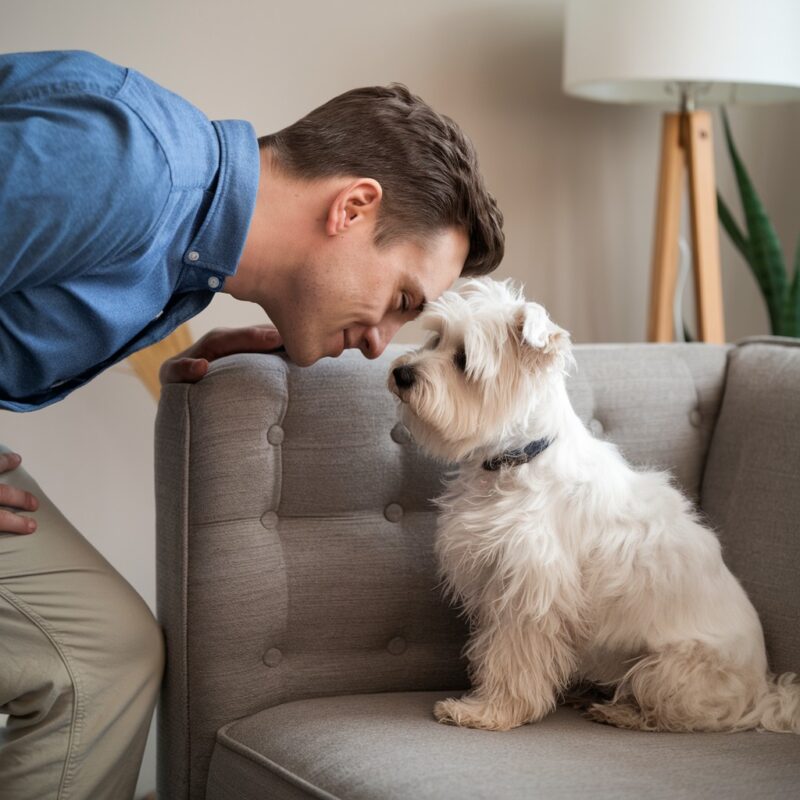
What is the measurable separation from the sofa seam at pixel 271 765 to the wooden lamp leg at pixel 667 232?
1.60 m

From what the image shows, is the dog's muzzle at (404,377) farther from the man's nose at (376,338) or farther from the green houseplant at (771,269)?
the green houseplant at (771,269)

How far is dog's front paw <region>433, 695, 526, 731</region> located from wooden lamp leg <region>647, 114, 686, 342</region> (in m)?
1.44

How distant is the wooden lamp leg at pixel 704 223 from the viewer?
105 inches

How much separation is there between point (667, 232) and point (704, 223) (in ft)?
0.31

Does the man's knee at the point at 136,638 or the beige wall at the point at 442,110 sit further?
the beige wall at the point at 442,110

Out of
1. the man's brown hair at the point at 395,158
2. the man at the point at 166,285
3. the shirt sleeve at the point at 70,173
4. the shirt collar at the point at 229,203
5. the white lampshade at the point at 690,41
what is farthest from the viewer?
the white lampshade at the point at 690,41

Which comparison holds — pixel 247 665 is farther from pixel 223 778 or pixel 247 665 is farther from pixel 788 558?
pixel 788 558

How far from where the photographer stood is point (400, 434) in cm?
175

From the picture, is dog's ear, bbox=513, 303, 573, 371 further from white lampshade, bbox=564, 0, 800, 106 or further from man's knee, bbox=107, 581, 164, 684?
white lampshade, bbox=564, 0, 800, 106

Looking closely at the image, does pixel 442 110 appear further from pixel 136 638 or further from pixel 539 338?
pixel 136 638

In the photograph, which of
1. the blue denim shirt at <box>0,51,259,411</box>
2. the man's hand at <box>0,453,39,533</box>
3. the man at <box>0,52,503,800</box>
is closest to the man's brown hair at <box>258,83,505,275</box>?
the man at <box>0,52,503,800</box>

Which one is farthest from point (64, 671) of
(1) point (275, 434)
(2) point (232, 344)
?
(2) point (232, 344)

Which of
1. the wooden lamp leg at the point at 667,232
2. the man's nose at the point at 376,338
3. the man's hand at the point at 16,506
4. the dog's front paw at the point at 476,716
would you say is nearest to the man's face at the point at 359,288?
the man's nose at the point at 376,338

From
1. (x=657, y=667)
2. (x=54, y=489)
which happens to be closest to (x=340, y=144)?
(x=657, y=667)
